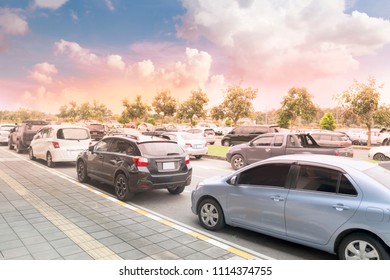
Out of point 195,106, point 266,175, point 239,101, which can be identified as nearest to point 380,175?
point 266,175

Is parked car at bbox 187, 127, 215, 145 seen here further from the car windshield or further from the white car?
the car windshield

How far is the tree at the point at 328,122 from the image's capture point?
1297 inches

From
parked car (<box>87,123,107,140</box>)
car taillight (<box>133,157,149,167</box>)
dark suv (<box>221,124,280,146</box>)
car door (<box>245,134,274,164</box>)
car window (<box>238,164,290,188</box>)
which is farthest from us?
parked car (<box>87,123,107,140</box>)

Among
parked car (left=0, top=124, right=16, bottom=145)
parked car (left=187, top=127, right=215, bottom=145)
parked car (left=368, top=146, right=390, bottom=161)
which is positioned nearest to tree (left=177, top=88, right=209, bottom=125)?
parked car (left=187, top=127, right=215, bottom=145)

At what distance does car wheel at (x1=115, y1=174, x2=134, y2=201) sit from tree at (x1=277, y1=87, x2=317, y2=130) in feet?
86.0

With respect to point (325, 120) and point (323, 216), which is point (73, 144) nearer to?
point (323, 216)

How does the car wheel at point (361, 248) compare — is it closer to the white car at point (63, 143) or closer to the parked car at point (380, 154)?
the white car at point (63, 143)

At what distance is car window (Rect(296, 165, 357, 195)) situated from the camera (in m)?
3.92

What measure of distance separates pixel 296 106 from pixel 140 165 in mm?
26447

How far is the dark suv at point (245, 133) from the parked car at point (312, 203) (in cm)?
1601

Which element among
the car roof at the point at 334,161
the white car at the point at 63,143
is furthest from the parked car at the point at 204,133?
the car roof at the point at 334,161

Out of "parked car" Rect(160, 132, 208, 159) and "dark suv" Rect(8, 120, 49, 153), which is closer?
"parked car" Rect(160, 132, 208, 159)

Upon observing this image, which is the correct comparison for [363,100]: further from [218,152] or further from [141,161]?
[141,161]

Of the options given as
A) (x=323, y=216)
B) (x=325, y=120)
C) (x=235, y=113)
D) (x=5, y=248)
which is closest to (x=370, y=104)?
(x=325, y=120)
